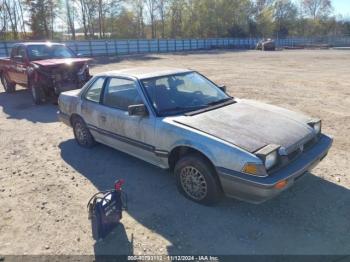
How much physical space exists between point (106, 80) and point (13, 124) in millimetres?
3942

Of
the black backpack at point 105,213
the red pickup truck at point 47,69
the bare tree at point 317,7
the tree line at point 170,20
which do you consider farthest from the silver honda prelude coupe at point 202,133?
the bare tree at point 317,7

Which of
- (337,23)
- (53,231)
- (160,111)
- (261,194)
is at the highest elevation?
(337,23)

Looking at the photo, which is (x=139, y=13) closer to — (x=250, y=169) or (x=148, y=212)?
(x=148, y=212)

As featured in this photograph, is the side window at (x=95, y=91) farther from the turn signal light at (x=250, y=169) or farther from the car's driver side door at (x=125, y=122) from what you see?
the turn signal light at (x=250, y=169)

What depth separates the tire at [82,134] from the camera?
551 centimetres

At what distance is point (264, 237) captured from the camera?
316cm

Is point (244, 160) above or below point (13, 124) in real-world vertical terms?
above

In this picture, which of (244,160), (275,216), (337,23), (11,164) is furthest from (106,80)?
(337,23)

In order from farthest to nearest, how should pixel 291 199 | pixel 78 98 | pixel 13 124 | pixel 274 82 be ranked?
1. pixel 274 82
2. pixel 13 124
3. pixel 78 98
4. pixel 291 199

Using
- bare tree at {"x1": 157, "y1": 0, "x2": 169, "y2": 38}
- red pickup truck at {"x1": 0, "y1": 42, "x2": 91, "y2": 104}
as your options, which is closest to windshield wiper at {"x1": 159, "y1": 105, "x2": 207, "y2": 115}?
red pickup truck at {"x1": 0, "y1": 42, "x2": 91, "y2": 104}

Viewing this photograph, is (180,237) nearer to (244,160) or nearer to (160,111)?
(244,160)

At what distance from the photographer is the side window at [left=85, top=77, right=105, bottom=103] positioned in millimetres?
5055

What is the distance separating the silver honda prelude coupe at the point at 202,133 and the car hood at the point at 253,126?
0.04 ft

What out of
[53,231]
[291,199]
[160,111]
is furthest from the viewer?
[160,111]
